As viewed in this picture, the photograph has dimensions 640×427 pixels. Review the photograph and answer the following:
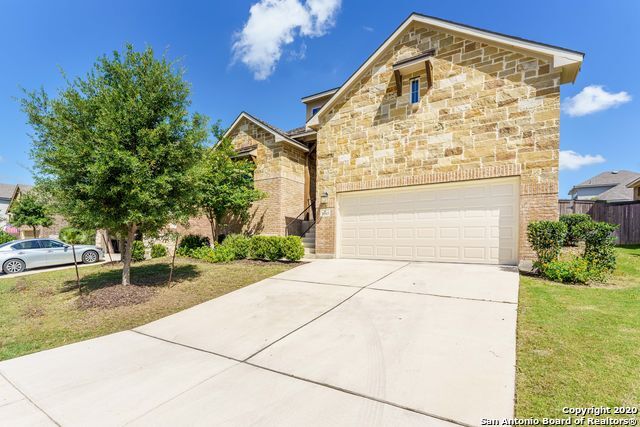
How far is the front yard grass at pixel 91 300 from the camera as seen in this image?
4777mm

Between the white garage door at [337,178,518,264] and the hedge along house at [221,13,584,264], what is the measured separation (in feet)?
0.10

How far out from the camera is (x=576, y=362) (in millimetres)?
3033

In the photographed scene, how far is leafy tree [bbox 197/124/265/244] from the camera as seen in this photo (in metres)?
11.9

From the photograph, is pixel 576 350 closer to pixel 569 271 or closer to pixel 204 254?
pixel 569 271

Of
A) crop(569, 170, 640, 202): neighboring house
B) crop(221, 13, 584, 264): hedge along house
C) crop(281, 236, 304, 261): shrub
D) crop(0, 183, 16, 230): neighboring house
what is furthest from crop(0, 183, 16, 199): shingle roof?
crop(569, 170, 640, 202): neighboring house

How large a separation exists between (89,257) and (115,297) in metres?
10.2

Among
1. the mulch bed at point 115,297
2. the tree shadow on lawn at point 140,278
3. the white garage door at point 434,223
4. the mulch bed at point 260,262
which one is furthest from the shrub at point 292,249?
the mulch bed at point 115,297

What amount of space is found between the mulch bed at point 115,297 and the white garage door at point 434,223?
6420mm

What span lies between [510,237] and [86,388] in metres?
9.42

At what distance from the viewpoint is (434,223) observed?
9062 mm

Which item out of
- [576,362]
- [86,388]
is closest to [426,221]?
[576,362]

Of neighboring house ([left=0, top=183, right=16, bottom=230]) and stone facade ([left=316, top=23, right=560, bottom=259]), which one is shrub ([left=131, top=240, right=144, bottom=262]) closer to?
stone facade ([left=316, top=23, right=560, bottom=259])

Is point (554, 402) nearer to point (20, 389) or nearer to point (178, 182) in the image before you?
point (20, 389)

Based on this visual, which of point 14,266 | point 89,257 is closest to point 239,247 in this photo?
point 89,257
